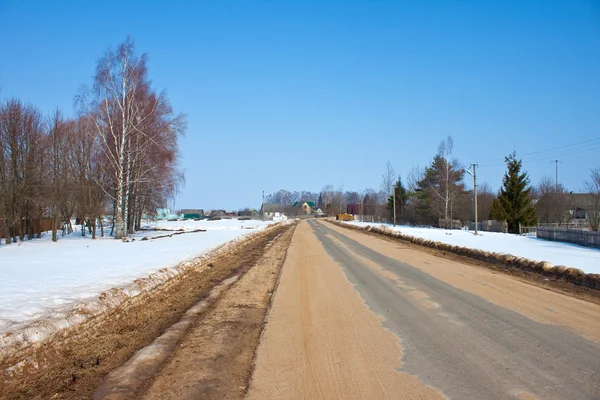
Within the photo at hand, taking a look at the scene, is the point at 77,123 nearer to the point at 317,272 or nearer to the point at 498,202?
the point at 317,272

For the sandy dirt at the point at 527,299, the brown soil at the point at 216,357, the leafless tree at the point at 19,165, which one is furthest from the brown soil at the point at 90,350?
the leafless tree at the point at 19,165

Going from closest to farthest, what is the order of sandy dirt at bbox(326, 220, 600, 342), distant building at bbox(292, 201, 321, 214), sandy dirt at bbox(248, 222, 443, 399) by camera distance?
sandy dirt at bbox(248, 222, 443, 399) < sandy dirt at bbox(326, 220, 600, 342) < distant building at bbox(292, 201, 321, 214)

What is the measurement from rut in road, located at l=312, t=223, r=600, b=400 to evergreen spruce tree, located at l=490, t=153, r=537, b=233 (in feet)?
129

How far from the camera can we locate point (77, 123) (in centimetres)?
3284

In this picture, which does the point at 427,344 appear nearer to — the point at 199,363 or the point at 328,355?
the point at 328,355

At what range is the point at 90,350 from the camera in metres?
6.12

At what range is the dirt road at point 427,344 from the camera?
14.9 feet

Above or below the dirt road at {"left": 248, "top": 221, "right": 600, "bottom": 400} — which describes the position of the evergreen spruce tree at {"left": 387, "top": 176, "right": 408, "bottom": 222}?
above

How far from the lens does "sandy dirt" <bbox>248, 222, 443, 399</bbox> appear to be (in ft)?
14.8

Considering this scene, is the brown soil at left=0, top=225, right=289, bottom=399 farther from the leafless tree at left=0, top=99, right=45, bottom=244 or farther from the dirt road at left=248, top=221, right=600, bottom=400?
the leafless tree at left=0, top=99, right=45, bottom=244

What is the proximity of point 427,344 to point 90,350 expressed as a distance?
A: 481 centimetres

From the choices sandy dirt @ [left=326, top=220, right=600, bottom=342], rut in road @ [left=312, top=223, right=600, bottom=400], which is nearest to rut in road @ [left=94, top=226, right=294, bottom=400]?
rut in road @ [left=312, top=223, right=600, bottom=400]

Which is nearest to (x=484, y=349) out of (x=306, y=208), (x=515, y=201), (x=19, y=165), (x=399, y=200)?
(x=19, y=165)

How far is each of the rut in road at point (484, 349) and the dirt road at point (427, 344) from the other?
0.04ft
